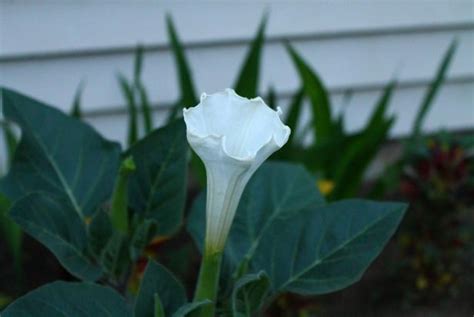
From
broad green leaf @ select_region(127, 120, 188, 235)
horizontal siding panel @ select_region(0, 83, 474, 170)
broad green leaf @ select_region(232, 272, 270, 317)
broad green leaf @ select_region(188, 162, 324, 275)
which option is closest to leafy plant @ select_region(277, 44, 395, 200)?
horizontal siding panel @ select_region(0, 83, 474, 170)

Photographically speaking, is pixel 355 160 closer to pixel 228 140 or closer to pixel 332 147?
pixel 332 147

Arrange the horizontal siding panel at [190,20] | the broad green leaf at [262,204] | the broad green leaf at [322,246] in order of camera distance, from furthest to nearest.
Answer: the horizontal siding panel at [190,20], the broad green leaf at [262,204], the broad green leaf at [322,246]

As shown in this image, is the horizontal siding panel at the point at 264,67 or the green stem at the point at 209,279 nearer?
the green stem at the point at 209,279

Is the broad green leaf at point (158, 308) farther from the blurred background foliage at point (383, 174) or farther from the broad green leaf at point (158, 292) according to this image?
the blurred background foliage at point (383, 174)

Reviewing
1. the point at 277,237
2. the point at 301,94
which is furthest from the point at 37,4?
the point at 277,237

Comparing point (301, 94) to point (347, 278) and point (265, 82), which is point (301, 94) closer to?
point (265, 82)

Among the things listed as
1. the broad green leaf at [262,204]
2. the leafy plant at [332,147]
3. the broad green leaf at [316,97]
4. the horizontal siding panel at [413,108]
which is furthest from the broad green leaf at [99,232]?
the horizontal siding panel at [413,108]
